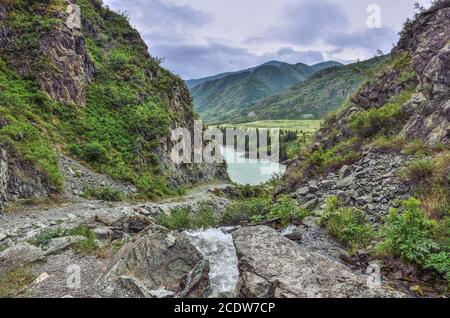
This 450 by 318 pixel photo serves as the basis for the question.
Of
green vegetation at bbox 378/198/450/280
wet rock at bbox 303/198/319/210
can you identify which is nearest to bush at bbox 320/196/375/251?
green vegetation at bbox 378/198/450/280

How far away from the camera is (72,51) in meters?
38.4

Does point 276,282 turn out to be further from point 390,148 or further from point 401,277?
point 390,148

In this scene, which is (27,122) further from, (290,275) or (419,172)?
(419,172)

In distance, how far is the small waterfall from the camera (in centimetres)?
943

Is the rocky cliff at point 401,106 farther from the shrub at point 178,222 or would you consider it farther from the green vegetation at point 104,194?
the green vegetation at point 104,194

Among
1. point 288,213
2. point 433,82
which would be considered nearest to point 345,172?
point 288,213

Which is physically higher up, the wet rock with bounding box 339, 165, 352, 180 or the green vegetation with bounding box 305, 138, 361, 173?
the green vegetation with bounding box 305, 138, 361, 173

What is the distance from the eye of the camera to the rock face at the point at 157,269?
8609 mm

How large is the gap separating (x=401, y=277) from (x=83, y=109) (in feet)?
120

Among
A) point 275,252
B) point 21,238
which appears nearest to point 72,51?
point 21,238

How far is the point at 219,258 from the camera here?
38.9ft

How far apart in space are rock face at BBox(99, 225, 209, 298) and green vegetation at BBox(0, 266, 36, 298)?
8.21 feet

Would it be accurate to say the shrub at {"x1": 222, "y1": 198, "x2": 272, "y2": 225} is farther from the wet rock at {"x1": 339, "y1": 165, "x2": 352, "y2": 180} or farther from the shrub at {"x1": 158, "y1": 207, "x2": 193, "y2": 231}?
the wet rock at {"x1": 339, "y1": 165, "x2": 352, "y2": 180}

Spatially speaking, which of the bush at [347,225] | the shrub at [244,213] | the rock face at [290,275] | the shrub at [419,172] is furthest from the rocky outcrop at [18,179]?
the shrub at [419,172]
